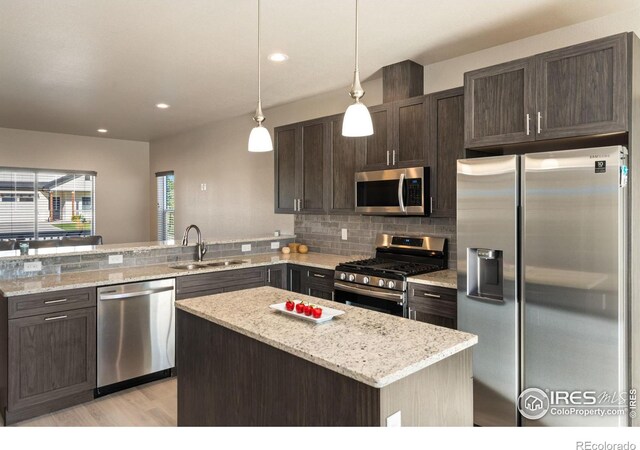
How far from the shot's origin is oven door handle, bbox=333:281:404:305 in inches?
127

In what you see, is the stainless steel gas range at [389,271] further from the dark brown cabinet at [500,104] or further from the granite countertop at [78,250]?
the granite countertop at [78,250]

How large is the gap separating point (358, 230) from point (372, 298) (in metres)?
1.13

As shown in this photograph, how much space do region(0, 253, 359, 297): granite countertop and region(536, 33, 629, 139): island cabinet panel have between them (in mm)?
2087

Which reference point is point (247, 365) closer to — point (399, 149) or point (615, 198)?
point (615, 198)

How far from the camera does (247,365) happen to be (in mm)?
1889

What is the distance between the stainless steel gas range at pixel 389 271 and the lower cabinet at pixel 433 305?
74 millimetres

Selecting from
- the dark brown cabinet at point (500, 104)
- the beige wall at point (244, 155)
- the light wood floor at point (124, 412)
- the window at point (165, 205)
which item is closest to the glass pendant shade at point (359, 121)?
the dark brown cabinet at point (500, 104)

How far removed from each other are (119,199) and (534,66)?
23.3 feet

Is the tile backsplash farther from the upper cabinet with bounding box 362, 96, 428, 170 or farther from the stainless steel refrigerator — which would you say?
the stainless steel refrigerator

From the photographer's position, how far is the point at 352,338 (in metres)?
1.70

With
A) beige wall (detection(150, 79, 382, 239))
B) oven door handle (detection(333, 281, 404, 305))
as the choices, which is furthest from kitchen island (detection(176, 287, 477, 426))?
beige wall (detection(150, 79, 382, 239))

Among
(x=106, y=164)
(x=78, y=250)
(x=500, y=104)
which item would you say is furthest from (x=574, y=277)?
(x=106, y=164)

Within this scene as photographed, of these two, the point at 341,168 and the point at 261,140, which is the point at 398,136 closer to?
the point at 341,168
